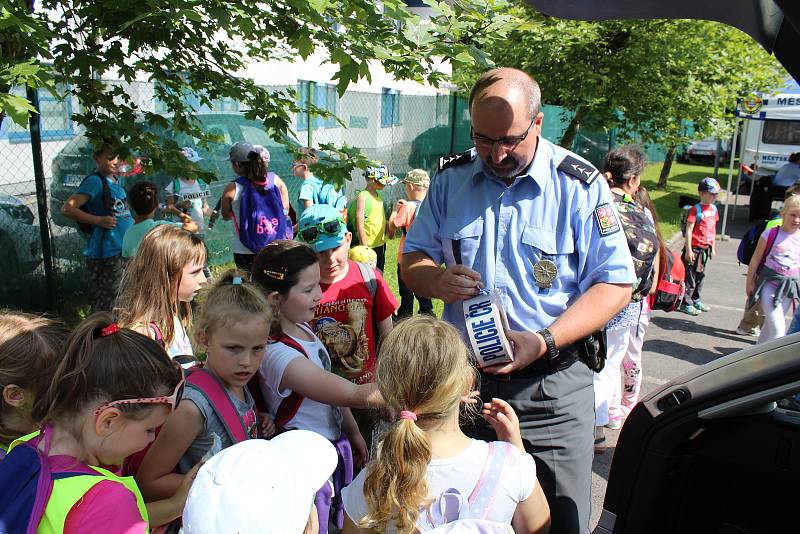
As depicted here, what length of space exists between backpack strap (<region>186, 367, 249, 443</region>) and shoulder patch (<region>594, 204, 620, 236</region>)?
56.7 inches

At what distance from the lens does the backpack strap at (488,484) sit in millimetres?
1810

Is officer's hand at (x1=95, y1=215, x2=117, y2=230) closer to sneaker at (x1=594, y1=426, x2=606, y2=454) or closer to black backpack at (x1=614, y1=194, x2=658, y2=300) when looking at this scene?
black backpack at (x1=614, y1=194, x2=658, y2=300)

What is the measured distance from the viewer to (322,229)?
337 centimetres

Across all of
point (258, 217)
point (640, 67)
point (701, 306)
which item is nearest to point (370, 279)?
point (258, 217)

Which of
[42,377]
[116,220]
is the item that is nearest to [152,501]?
[42,377]

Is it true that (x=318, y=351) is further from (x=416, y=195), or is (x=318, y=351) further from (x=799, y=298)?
(x=799, y=298)

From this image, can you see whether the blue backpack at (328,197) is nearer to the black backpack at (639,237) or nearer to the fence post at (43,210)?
the fence post at (43,210)

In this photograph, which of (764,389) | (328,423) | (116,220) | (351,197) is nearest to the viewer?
(764,389)

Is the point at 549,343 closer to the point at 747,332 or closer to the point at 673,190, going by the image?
the point at 747,332

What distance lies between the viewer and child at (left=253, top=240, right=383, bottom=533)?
2.46 m

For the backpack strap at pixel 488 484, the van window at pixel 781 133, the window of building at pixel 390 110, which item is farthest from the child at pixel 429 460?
the van window at pixel 781 133

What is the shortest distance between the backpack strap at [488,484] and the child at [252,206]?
458 cm

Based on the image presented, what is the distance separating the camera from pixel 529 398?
2.39 m

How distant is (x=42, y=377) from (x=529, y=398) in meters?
1.62
